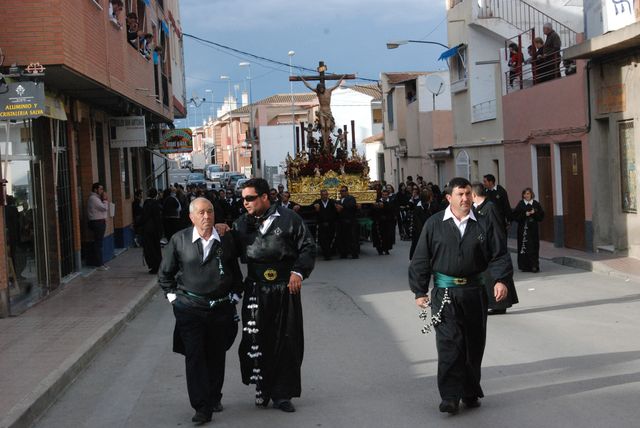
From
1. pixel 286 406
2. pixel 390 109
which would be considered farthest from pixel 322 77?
pixel 390 109

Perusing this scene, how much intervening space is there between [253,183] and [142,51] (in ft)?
54.8

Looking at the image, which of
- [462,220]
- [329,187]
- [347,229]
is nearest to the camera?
[462,220]

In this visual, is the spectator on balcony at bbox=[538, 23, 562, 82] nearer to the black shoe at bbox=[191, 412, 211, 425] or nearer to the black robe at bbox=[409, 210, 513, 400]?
the black robe at bbox=[409, 210, 513, 400]

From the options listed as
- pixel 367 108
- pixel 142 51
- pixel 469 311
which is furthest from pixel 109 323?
pixel 367 108

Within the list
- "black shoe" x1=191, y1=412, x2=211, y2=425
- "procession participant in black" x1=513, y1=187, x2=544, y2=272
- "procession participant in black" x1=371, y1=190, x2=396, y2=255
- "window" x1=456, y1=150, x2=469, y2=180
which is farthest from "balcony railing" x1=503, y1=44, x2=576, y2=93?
"black shoe" x1=191, y1=412, x2=211, y2=425

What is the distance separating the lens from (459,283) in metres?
7.31

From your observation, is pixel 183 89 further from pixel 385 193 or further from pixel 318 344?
pixel 318 344

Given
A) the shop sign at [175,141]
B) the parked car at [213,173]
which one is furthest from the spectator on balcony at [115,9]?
the parked car at [213,173]

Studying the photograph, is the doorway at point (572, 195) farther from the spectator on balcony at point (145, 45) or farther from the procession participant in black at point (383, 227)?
the spectator on balcony at point (145, 45)

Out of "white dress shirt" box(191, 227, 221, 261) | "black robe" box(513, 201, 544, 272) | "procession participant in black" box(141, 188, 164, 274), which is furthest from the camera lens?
"procession participant in black" box(141, 188, 164, 274)

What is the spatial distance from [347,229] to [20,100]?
37.0 feet

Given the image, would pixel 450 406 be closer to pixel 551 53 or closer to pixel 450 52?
pixel 551 53

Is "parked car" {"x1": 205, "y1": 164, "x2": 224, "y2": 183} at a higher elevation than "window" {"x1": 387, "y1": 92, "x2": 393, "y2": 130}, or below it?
below

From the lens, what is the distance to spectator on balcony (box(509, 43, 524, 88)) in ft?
85.6
